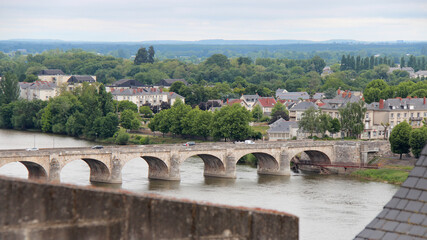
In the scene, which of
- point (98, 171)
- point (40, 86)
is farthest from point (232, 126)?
point (40, 86)

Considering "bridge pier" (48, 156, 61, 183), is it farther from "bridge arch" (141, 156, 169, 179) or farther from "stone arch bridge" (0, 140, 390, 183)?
"bridge arch" (141, 156, 169, 179)

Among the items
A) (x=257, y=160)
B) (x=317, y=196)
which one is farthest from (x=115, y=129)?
(x=317, y=196)

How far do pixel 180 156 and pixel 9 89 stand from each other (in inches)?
2358

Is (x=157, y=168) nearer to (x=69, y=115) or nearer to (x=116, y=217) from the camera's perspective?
(x=69, y=115)

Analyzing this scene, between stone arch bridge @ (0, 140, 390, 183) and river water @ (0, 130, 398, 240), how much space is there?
3.33 feet

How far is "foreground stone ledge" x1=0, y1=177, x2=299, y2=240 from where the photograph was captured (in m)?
6.77

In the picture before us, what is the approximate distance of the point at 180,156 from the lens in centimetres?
5753

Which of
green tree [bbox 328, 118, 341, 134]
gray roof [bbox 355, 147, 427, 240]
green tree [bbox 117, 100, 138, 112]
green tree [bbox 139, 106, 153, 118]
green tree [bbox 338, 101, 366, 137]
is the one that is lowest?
green tree [bbox 139, 106, 153, 118]

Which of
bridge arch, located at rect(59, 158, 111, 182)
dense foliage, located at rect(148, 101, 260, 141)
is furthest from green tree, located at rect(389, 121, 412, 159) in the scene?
bridge arch, located at rect(59, 158, 111, 182)

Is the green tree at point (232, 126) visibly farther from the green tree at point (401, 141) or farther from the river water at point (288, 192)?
the green tree at point (401, 141)

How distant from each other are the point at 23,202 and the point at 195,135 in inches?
3031

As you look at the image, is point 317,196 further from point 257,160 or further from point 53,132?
point 53,132

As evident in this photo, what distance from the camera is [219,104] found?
368 feet

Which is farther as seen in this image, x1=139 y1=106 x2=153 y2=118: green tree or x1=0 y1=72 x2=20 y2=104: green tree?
x1=0 y1=72 x2=20 y2=104: green tree
